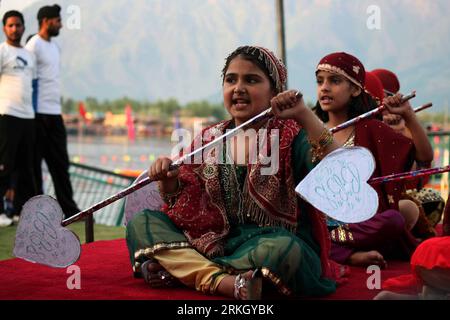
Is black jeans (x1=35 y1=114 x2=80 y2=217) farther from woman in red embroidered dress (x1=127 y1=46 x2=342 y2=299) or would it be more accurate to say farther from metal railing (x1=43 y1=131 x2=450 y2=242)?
woman in red embroidered dress (x1=127 y1=46 x2=342 y2=299)

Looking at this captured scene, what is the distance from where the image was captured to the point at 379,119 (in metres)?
4.68

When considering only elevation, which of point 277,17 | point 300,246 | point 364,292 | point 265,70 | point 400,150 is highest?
point 277,17

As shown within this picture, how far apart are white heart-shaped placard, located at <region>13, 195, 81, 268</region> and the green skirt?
0.26m

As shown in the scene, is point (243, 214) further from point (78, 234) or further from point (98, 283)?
point (78, 234)

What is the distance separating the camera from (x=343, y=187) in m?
2.95

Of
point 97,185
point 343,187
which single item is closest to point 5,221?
point 97,185

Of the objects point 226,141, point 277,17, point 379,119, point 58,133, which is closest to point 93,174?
point 58,133

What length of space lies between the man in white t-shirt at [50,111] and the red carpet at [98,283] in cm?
230

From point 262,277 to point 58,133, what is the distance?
12.6 feet

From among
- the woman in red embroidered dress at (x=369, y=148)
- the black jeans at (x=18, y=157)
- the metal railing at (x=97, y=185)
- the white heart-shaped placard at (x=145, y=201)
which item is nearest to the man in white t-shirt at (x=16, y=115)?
the black jeans at (x=18, y=157)

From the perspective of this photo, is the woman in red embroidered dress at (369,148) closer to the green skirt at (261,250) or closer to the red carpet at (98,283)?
the red carpet at (98,283)

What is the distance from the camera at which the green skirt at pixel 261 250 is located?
3.08 meters
